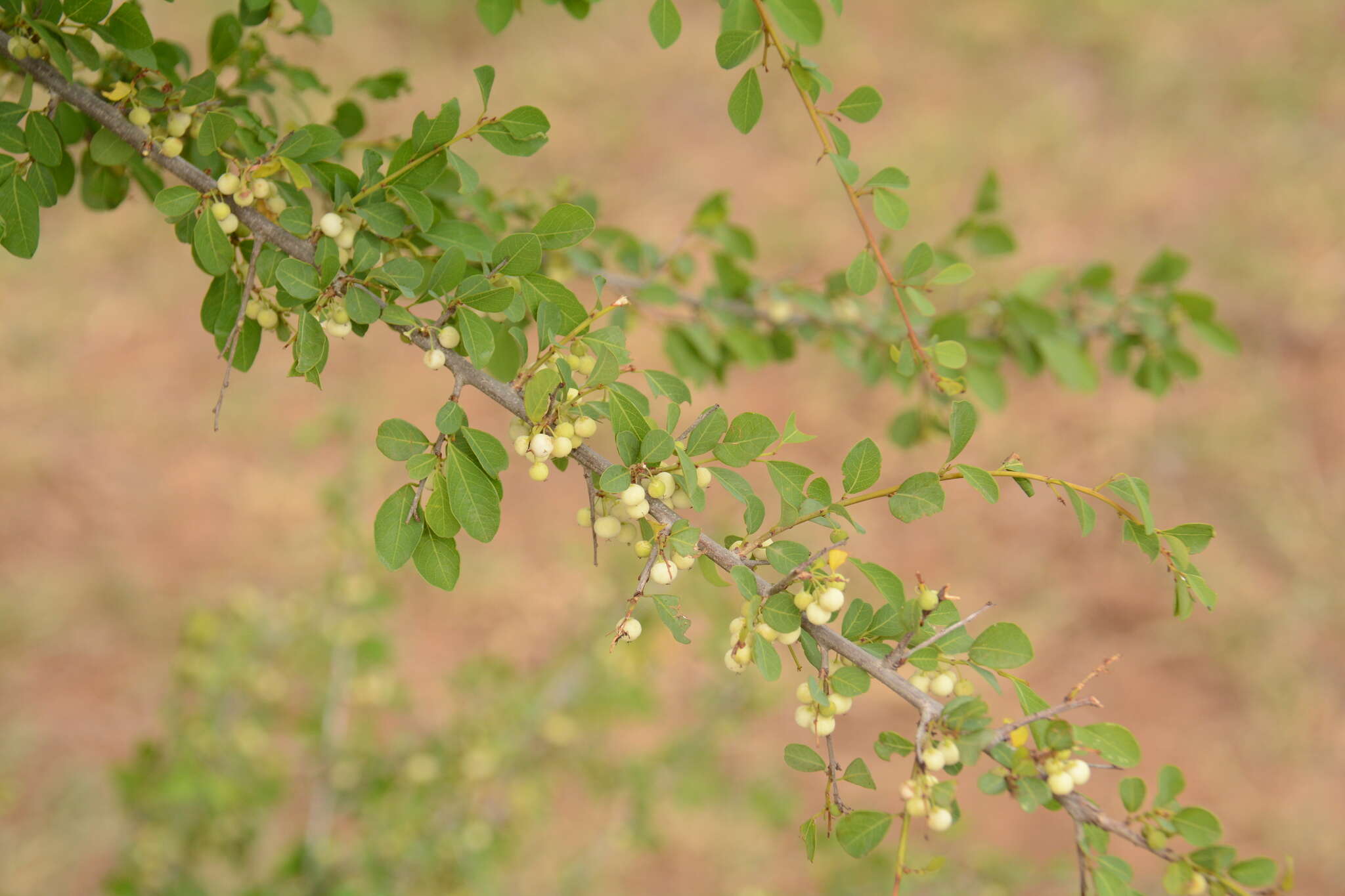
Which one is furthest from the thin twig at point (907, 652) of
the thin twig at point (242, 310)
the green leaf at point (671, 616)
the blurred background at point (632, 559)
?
the blurred background at point (632, 559)

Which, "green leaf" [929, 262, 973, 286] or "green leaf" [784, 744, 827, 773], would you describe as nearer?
"green leaf" [784, 744, 827, 773]

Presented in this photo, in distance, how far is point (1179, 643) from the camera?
3010 millimetres

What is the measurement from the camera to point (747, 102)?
829mm

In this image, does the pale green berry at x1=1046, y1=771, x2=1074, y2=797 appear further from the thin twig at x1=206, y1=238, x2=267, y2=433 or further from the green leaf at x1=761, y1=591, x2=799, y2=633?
the thin twig at x1=206, y1=238, x2=267, y2=433

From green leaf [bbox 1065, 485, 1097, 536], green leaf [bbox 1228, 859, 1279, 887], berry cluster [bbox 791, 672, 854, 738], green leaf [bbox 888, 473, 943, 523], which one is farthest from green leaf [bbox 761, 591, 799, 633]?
green leaf [bbox 1228, 859, 1279, 887]

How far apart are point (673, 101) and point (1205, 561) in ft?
9.48

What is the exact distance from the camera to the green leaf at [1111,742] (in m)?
0.66

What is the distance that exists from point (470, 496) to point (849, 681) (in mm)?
290

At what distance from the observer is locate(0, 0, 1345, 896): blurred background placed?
1783 mm

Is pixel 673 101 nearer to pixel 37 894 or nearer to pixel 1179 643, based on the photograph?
pixel 1179 643

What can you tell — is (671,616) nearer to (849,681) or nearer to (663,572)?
(663,572)

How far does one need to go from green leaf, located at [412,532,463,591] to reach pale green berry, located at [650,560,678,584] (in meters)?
0.14

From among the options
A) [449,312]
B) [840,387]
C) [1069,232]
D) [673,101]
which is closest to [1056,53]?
[1069,232]

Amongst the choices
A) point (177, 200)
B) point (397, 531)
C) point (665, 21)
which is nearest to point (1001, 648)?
point (397, 531)
